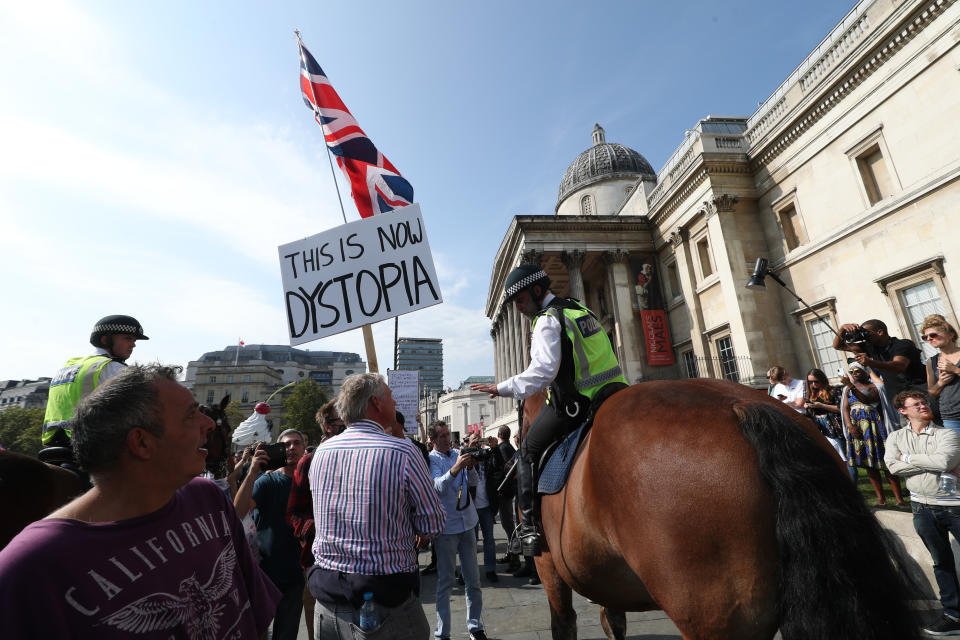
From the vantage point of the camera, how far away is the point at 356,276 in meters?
4.98

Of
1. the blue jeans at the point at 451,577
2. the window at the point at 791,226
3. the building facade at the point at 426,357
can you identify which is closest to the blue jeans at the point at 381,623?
the blue jeans at the point at 451,577

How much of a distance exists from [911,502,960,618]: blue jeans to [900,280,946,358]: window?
12.0 metres

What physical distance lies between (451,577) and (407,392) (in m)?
6.40

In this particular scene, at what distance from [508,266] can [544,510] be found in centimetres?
2728

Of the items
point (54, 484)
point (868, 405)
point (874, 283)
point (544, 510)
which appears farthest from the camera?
point (874, 283)

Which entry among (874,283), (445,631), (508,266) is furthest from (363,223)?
(508,266)

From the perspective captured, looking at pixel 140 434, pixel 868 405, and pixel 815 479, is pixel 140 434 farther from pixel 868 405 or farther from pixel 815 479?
pixel 868 405

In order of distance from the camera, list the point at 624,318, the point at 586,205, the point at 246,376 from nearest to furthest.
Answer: the point at 624,318 → the point at 586,205 → the point at 246,376

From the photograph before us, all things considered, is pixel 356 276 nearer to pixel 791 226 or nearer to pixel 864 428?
pixel 864 428

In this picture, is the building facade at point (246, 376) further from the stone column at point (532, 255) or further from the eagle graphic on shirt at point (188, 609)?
the eagle graphic on shirt at point (188, 609)

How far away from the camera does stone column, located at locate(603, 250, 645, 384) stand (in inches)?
936

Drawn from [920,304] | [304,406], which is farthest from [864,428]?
[304,406]

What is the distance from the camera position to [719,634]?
1.75m

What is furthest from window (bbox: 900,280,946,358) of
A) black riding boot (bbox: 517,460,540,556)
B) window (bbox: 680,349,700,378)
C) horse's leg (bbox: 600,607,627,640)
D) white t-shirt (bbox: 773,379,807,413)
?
black riding boot (bbox: 517,460,540,556)
